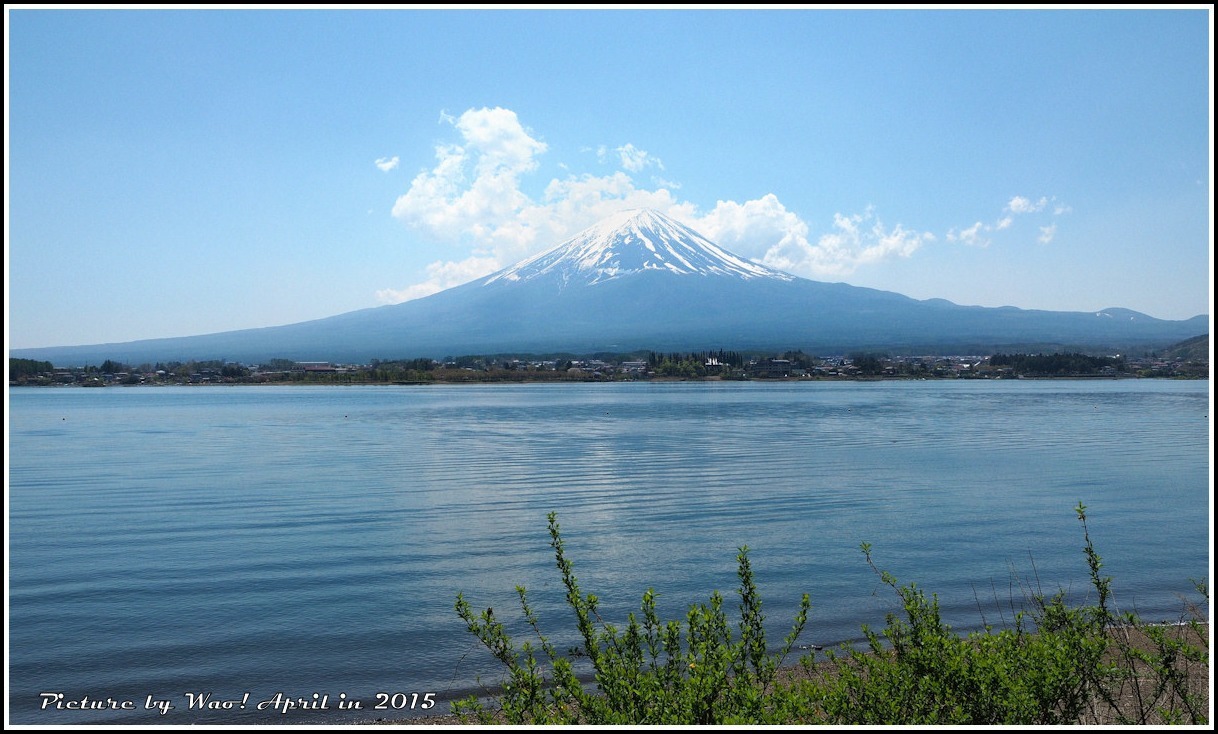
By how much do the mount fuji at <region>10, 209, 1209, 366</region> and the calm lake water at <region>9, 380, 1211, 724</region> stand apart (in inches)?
4116

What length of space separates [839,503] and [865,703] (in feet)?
33.4

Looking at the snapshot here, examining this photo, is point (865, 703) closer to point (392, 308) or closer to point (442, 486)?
point (442, 486)

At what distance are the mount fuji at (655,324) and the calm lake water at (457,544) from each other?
105m

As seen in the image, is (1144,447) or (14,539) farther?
(1144,447)

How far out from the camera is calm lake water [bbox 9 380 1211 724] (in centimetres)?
629

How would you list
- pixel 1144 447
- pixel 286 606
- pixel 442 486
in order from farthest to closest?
1. pixel 1144 447
2. pixel 442 486
3. pixel 286 606

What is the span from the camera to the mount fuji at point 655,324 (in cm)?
13588

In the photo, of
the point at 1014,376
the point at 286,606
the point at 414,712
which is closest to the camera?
the point at 414,712

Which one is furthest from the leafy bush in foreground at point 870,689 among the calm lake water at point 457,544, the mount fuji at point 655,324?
the mount fuji at point 655,324

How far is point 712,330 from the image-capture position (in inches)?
5787

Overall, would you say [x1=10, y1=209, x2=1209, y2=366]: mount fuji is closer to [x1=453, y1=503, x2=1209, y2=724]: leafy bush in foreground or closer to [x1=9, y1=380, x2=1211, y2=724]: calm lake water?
[x1=9, y1=380, x2=1211, y2=724]: calm lake water

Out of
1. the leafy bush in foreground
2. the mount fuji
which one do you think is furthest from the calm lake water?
the mount fuji

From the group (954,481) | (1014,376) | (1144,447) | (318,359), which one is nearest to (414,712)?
(954,481)

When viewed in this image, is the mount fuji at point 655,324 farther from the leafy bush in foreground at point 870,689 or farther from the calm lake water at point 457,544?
the leafy bush in foreground at point 870,689
